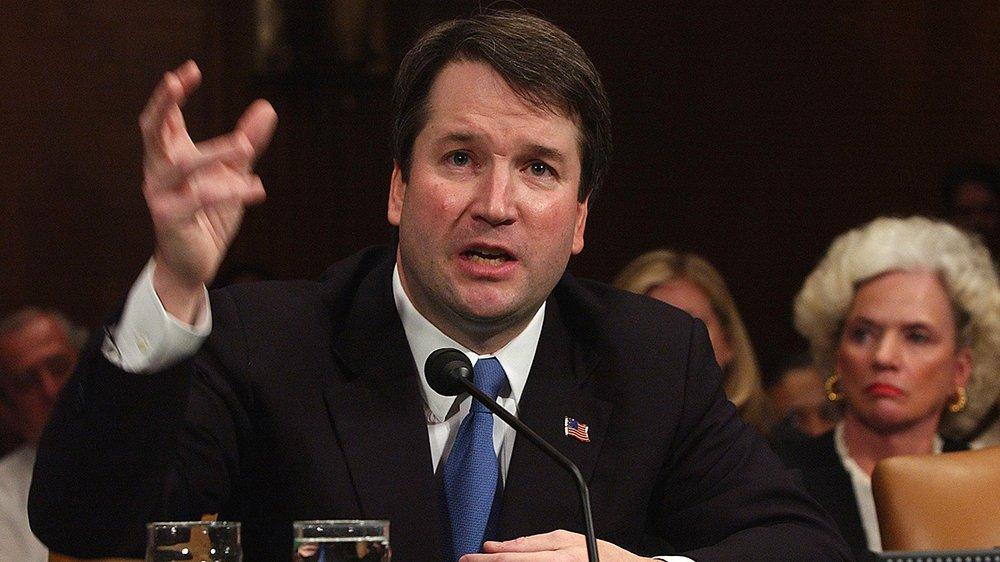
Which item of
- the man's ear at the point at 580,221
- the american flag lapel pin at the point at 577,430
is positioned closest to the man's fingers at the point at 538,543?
the american flag lapel pin at the point at 577,430

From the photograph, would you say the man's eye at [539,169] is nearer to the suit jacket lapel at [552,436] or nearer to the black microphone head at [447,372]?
the suit jacket lapel at [552,436]

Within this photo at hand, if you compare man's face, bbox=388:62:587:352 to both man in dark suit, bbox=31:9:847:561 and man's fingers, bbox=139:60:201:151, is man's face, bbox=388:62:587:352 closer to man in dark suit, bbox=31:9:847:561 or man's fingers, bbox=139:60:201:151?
man in dark suit, bbox=31:9:847:561

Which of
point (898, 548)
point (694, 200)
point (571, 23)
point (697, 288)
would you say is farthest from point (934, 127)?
point (898, 548)

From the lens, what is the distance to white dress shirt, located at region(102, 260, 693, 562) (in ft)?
5.90

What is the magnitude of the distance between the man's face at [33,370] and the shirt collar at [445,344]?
2.30 m

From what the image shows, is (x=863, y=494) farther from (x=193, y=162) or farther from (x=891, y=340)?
(x=193, y=162)

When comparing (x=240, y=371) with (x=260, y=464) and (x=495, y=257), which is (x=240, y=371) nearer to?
(x=260, y=464)

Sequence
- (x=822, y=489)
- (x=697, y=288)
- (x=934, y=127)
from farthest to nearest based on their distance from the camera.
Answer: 1. (x=934, y=127)
2. (x=697, y=288)
3. (x=822, y=489)

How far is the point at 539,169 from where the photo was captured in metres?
2.29

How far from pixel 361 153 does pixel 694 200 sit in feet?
4.55

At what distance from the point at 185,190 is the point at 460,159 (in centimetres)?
59

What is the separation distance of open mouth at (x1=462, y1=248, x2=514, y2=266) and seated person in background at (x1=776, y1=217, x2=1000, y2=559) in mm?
1433

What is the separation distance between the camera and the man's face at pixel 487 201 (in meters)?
2.24

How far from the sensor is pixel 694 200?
647 centimetres
